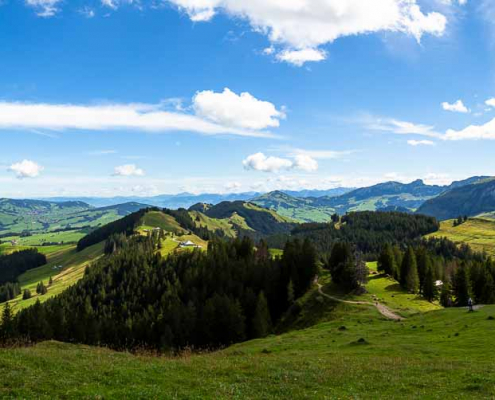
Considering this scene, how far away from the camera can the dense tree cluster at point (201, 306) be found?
97.1 metres

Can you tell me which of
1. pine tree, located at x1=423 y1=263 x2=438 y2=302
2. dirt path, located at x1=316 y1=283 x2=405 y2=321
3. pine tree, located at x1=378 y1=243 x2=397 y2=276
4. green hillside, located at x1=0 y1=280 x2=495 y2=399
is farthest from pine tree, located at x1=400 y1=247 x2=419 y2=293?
green hillside, located at x1=0 y1=280 x2=495 y2=399

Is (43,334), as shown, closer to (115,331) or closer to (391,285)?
(115,331)

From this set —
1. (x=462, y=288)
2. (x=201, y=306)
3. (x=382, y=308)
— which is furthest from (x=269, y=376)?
(x=201, y=306)

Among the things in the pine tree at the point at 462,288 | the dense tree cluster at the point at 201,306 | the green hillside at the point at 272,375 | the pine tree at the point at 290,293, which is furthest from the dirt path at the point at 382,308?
the green hillside at the point at 272,375

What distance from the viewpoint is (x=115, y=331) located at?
116m

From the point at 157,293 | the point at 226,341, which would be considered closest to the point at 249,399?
the point at 226,341

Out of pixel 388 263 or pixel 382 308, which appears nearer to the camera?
pixel 382 308

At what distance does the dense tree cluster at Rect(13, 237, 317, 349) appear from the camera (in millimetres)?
97125

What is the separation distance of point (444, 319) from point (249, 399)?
1947 inches

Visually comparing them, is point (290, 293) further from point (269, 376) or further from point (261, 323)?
point (269, 376)

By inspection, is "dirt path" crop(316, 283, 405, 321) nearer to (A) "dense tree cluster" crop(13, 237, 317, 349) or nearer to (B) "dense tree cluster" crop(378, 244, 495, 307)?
(A) "dense tree cluster" crop(13, 237, 317, 349)

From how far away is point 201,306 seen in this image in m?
111

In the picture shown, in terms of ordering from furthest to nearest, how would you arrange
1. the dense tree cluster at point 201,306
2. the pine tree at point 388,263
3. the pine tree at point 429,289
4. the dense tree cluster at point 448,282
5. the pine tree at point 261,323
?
the pine tree at point 388,263 < the pine tree at point 429,289 < the dense tree cluster at point 201,306 < the pine tree at point 261,323 < the dense tree cluster at point 448,282

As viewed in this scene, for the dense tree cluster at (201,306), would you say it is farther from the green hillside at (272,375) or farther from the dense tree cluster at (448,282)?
the green hillside at (272,375)
